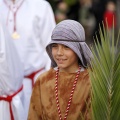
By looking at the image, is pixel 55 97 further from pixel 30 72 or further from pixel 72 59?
pixel 30 72

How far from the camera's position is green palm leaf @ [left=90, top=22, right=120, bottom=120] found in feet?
14.0

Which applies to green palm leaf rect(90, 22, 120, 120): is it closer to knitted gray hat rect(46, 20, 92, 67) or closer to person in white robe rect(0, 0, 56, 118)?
knitted gray hat rect(46, 20, 92, 67)

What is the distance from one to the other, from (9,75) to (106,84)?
194cm

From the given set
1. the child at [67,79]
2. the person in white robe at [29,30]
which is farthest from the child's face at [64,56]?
the person in white robe at [29,30]

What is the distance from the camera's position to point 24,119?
6348mm

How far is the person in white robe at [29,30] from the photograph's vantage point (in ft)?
24.1

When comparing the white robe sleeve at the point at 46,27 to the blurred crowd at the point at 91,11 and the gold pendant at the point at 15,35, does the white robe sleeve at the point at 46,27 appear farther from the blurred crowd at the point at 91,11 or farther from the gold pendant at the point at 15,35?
the blurred crowd at the point at 91,11

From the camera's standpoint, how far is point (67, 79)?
5.06 m

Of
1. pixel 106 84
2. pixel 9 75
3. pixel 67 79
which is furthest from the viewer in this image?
pixel 9 75

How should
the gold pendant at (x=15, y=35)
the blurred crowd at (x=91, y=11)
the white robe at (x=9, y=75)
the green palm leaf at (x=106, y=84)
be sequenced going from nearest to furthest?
the green palm leaf at (x=106, y=84) < the white robe at (x=9, y=75) < the gold pendant at (x=15, y=35) < the blurred crowd at (x=91, y=11)

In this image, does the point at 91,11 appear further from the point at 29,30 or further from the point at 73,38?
the point at 73,38

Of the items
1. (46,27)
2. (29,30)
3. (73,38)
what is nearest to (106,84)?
(73,38)

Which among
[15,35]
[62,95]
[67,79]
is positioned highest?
[67,79]

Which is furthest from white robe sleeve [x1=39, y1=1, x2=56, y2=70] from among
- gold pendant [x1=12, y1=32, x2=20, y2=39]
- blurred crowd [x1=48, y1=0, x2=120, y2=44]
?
blurred crowd [x1=48, y1=0, x2=120, y2=44]
